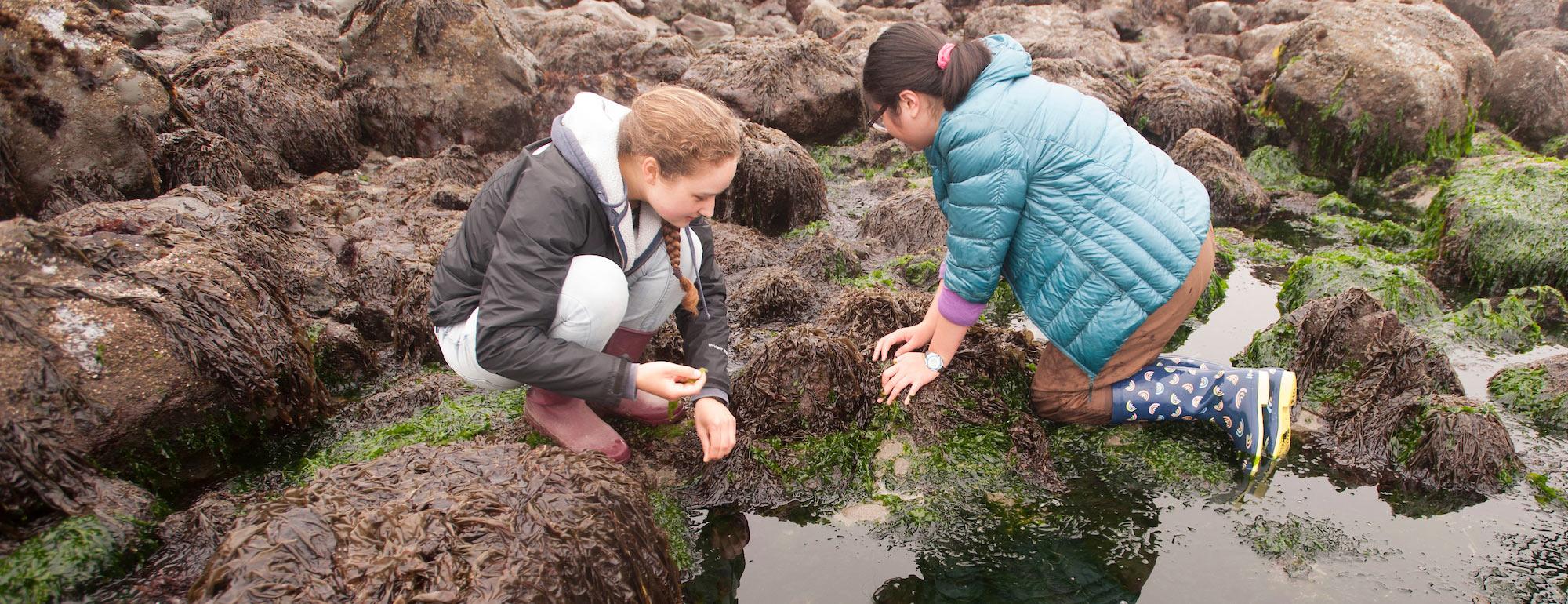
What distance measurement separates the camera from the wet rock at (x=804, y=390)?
3.90 metres

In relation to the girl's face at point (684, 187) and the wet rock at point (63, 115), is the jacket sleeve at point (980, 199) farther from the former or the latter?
the wet rock at point (63, 115)

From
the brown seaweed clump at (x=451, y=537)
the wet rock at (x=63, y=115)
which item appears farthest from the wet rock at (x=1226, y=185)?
the wet rock at (x=63, y=115)

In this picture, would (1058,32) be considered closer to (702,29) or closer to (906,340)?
(702,29)

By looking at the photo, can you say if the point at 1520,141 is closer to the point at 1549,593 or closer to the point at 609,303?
the point at 1549,593

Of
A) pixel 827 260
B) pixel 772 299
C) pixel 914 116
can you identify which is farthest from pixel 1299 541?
pixel 827 260

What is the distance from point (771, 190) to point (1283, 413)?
4439 mm

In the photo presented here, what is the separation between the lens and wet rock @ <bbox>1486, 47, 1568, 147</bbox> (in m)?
9.95

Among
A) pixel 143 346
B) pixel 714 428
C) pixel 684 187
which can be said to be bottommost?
pixel 714 428

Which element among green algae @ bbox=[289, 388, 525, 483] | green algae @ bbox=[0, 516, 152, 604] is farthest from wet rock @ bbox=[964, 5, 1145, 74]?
green algae @ bbox=[0, 516, 152, 604]

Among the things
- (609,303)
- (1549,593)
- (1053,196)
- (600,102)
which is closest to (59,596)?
(609,303)

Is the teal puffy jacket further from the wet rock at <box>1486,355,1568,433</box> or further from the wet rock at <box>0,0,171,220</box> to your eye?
the wet rock at <box>0,0,171,220</box>

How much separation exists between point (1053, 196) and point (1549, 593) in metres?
2.31

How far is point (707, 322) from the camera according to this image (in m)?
3.76

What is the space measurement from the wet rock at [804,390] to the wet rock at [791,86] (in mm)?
5785
